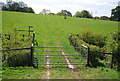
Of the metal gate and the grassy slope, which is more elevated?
the grassy slope

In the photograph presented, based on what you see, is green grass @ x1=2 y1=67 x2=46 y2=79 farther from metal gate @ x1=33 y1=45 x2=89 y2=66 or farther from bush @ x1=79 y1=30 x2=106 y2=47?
bush @ x1=79 y1=30 x2=106 y2=47

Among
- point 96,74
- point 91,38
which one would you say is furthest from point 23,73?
point 91,38

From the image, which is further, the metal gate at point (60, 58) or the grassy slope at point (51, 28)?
the grassy slope at point (51, 28)

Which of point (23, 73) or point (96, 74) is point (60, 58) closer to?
point (96, 74)

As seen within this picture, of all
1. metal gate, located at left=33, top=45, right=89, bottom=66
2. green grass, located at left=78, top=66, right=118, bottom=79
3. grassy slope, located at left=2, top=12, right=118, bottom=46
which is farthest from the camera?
grassy slope, located at left=2, top=12, right=118, bottom=46

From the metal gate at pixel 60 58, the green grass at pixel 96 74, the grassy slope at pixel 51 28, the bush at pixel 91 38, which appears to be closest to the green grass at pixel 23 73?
the metal gate at pixel 60 58

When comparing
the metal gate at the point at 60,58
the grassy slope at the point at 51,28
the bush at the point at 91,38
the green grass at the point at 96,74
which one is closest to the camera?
the green grass at the point at 96,74

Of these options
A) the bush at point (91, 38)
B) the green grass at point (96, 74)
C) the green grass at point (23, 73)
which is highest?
the bush at point (91, 38)

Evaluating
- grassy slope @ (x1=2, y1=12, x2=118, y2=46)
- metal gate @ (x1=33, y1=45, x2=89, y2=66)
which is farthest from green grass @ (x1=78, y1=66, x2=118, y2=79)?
grassy slope @ (x1=2, y1=12, x2=118, y2=46)

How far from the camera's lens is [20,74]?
8.58m

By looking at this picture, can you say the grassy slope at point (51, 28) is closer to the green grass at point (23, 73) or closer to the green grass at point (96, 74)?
the green grass at point (96, 74)

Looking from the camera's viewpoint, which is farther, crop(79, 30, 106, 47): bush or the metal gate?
crop(79, 30, 106, 47): bush

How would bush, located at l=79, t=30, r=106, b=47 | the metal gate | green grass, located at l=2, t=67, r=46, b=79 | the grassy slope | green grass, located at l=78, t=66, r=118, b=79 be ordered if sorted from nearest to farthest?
green grass, located at l=2, t=67, r=46, b=79 → green grass, located at l=78, t=66, r=118, b=79 → the metal gate → bush, located at l=79, t=30, r=106, b=47 → the grassy slope

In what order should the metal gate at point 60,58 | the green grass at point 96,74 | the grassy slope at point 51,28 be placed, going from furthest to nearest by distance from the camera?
the grassy slope at point 51,28 → the metal gate at point 60,58 → the green grass at point 96,74
